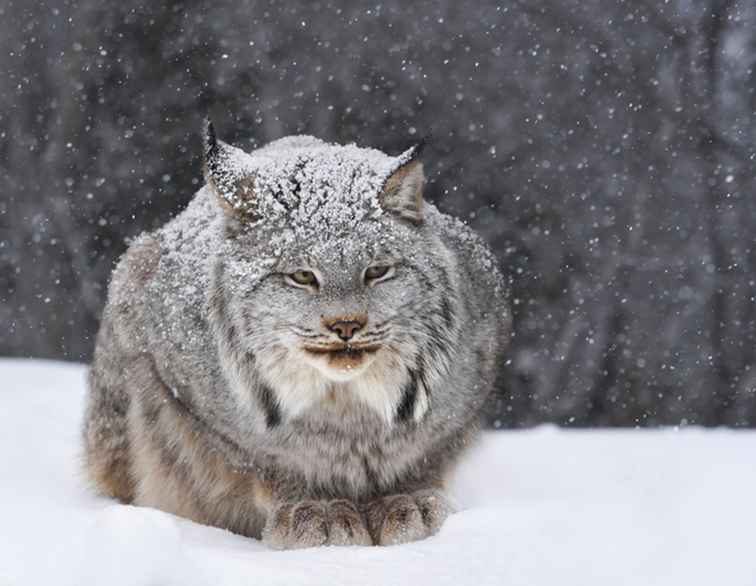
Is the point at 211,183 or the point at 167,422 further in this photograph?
the point at 167,422

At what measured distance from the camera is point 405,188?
3863mm

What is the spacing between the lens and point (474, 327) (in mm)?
4168

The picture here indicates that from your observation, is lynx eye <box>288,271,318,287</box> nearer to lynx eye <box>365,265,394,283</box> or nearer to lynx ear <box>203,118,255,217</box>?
lynx eye <box>365,265,394,283</box>

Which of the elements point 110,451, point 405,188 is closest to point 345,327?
point 405,188

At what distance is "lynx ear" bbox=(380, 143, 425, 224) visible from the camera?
3803 millimetres

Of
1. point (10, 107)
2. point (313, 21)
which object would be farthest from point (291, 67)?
point (10, 107)

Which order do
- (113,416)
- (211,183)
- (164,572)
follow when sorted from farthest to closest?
(113,416) < (211,183) < (164,572)

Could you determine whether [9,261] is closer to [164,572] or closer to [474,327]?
[474,327]

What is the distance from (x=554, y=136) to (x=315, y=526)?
3814mm

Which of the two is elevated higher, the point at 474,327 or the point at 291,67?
the point at 291,67

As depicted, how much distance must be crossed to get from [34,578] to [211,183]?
1.49 metres

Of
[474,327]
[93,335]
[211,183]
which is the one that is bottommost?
[93,335]

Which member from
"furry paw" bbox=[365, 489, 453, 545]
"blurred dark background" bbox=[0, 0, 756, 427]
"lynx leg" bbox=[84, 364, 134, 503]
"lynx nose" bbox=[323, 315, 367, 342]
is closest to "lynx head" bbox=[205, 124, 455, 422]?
"lynx nose" bbox=[323, 315, 367, 342]

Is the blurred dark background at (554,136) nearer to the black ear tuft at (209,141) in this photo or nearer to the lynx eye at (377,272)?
the black ear tuft at (209,141)
